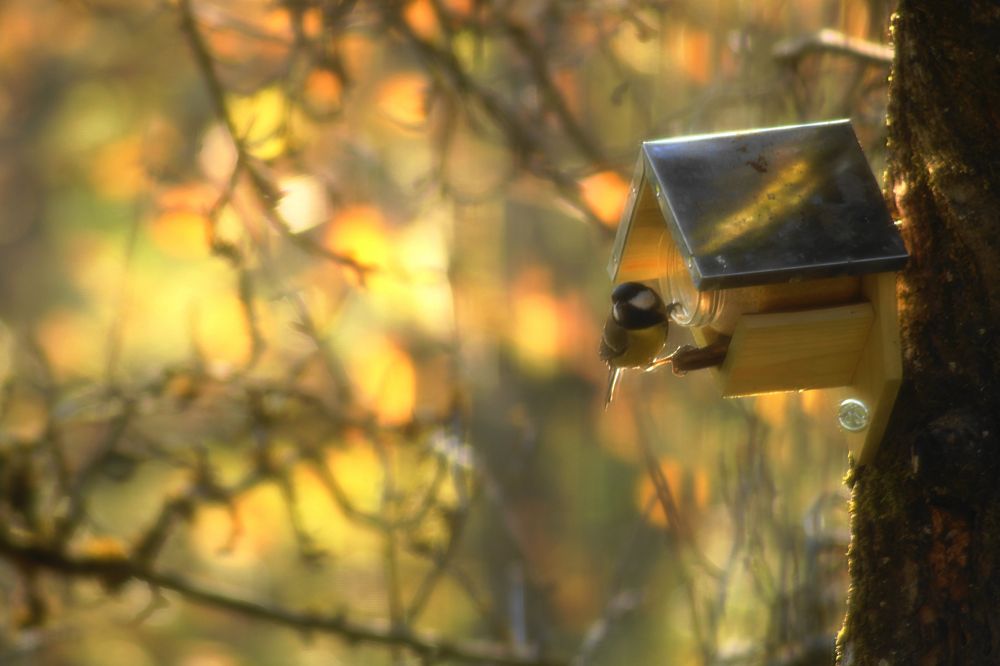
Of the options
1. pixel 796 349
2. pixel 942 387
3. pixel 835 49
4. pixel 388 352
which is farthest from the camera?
pixel 388 352

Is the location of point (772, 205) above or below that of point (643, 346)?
above

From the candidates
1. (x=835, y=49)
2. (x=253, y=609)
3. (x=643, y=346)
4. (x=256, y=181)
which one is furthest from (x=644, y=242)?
(x=253, y=609)

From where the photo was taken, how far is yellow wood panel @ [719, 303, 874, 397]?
1505 mm

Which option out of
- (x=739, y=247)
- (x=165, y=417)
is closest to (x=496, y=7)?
(x=165, y=417)

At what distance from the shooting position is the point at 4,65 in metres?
7.34

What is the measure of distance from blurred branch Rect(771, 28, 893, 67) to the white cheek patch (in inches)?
25.9

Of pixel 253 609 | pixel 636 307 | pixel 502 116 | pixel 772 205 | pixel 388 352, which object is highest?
pixel 502 116

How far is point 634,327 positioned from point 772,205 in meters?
0.38

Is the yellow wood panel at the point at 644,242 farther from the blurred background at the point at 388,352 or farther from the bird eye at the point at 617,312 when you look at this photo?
the blurred background at the point at 388,352

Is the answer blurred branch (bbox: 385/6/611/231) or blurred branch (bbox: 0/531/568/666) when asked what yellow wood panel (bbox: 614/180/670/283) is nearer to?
blurred branch (bbox: 385/6/611/231)

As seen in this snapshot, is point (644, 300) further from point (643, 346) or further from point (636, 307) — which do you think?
point (643, 346)

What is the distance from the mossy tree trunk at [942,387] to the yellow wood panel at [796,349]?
8 cm

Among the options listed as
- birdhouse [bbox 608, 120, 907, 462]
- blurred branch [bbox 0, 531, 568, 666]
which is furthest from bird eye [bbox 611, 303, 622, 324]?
blurred branch [bbox 0, 531, 568, 666]

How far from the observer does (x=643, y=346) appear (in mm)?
1907
